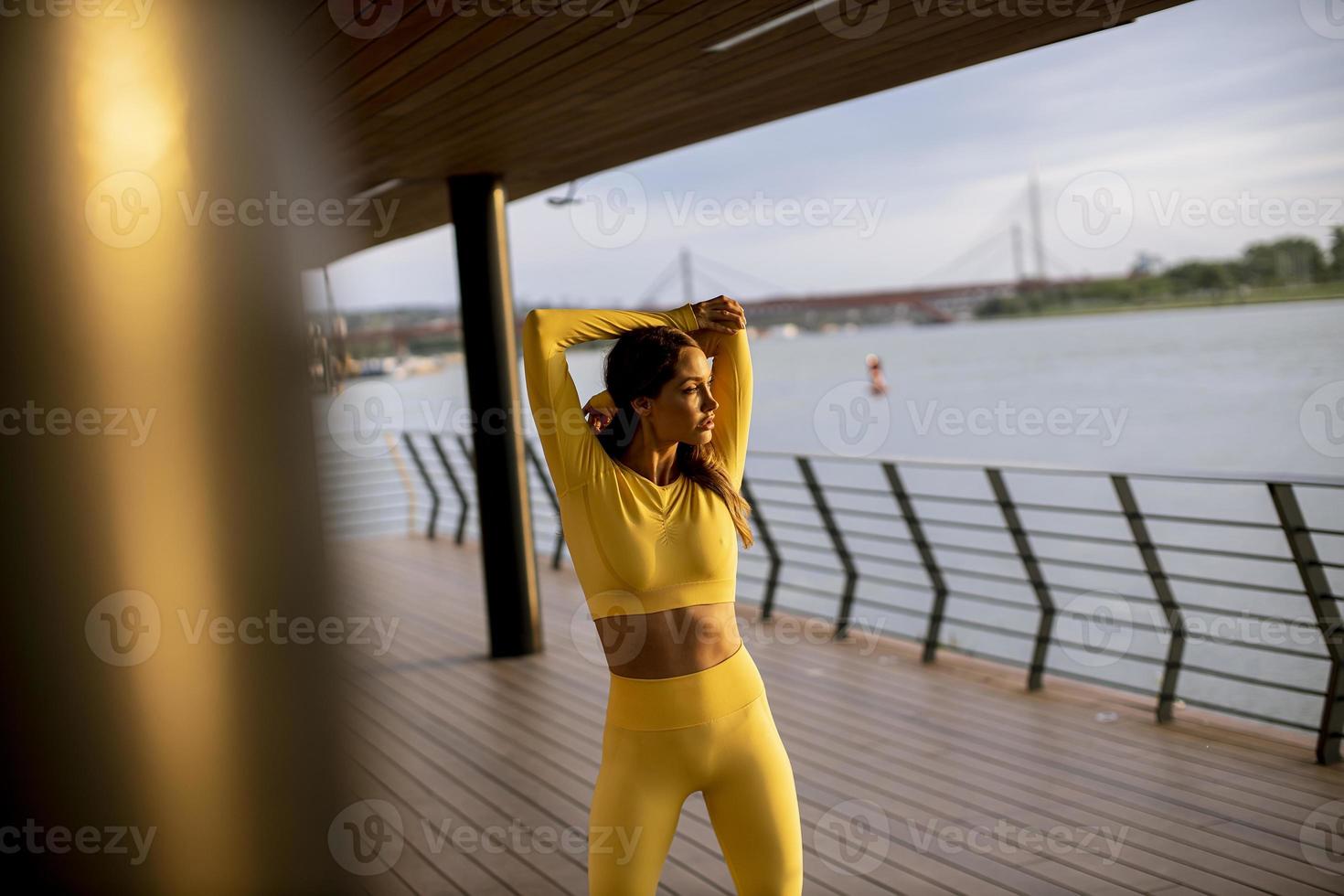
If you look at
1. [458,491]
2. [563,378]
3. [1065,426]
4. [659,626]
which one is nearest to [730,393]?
[563,378]

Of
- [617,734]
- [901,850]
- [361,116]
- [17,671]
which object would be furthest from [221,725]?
[361,116]

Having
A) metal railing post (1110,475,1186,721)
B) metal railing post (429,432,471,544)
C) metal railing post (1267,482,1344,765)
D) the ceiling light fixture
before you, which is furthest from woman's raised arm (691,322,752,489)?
metal railing post (429,432,471,544)

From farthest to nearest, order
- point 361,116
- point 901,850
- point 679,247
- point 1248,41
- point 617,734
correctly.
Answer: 1. point 1248,41
2. point 679,247
3. point 361,116
4. point 901,850
5. point 617,734

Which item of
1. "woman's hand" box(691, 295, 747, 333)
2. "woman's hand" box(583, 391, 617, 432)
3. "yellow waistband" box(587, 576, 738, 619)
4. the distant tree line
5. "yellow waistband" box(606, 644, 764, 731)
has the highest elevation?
the distant tree line

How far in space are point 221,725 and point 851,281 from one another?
4043 centimetres

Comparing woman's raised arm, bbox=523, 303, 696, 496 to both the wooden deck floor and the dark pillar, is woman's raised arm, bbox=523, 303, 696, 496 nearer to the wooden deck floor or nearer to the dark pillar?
the wooden deck floor

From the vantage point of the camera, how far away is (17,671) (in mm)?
855

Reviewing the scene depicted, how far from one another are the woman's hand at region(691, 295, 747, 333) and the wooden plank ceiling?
94cm

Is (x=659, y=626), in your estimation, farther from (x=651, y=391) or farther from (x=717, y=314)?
(x=717, y=314)

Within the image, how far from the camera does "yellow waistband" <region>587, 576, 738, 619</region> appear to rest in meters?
1.83

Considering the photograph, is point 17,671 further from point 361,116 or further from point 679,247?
point 679,247

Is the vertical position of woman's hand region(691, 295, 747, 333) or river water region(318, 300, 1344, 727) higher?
woman's hand region(691, 295, 747, 333)

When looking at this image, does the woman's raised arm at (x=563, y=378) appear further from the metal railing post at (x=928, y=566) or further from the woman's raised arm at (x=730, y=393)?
the metal railing post at (x=928, y=566)

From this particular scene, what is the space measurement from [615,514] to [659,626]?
0.63ft
